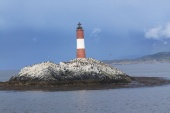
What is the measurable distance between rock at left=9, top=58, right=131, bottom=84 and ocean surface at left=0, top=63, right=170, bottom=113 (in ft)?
14.0

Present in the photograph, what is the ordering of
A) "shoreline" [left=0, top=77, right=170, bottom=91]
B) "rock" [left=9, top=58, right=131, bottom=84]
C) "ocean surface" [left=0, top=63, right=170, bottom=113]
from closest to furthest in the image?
"ocean surface" [left=0, top=63, right=170, bottom=113]
"shoreline" [left=0, top=77, right=170, bottom=91]
"rock" [left=9, top=58, right=131, bottom=84]

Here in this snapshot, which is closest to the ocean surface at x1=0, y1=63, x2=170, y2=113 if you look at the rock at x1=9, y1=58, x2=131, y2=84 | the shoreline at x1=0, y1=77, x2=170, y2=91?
the shoreline at x1=0, y1=77, x2=170, y2=91

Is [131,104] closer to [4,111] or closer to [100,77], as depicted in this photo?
[4,111]

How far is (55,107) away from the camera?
28969 mm

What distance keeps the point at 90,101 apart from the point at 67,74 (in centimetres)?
1116

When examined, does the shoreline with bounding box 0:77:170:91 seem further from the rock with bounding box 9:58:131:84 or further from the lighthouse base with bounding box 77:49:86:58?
the lighthouse base with bounding box 77:49:86:58

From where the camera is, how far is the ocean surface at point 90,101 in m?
27.6

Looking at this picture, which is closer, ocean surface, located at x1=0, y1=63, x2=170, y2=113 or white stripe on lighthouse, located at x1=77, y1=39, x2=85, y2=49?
ocean surface, located at x1=0, y1=63, x2=170, y2=113

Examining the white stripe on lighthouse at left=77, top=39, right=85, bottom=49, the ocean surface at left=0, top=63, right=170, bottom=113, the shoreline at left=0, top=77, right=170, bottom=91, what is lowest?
the ocean surface at left=0, top=63, right=170, bottom=113

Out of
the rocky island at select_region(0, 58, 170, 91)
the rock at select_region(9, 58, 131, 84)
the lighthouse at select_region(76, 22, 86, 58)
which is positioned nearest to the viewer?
the rocky island at select_region(0, 58, 170, 91)

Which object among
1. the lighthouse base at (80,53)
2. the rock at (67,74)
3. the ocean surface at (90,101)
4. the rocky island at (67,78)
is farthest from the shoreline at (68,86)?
the lighthouse base at (80,53)

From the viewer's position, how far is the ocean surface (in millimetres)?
27594

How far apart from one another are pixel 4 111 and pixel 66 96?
8.14 meters

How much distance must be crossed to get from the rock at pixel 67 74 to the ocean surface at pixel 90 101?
14.0 ft
